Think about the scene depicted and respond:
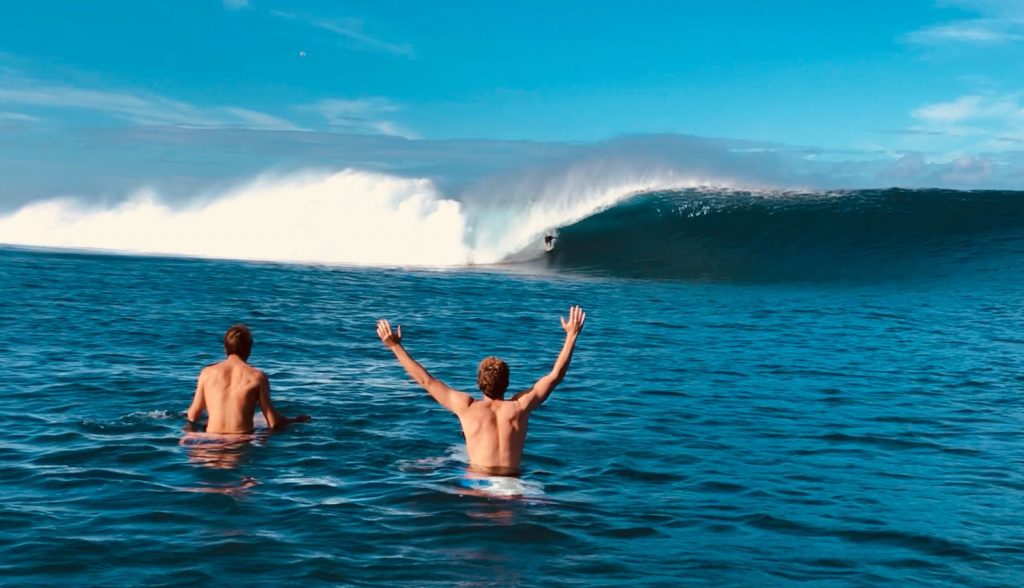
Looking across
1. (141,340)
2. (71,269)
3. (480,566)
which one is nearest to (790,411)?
(480,566)

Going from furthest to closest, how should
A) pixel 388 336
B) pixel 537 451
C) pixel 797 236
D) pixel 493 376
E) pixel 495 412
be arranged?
pixel 797 236 < pixel 537 451 < pixel 495 412 < pixel 493 376 < pixel 388 336

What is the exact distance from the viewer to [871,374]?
12914 millimetres

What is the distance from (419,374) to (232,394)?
7.93 feet

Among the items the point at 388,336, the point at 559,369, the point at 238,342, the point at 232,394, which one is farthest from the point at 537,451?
the point at 238,342

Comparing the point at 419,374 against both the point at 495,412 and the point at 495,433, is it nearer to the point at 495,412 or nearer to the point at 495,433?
the point at 495,412

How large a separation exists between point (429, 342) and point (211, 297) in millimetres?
7187

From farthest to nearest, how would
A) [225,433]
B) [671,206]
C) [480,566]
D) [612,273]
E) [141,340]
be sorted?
1. [671,206]
2. [612,273]
3. [141,340]
4. [225,433]
5. [480,566]

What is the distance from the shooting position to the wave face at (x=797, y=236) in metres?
27.5

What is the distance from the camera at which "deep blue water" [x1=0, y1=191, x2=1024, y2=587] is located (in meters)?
5.83

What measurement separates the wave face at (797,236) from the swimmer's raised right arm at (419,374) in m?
20.0

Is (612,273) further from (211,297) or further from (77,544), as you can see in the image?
(77,544)

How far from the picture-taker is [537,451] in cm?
872

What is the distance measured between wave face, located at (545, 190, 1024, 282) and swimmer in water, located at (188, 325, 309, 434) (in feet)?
63.7

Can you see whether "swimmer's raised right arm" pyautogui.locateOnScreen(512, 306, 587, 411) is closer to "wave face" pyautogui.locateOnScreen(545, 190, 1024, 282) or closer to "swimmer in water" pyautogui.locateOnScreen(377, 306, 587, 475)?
"swimmer in water" pyautogui.locateOnScreen(377, 306, 587, 475)
